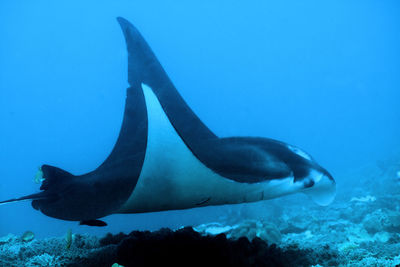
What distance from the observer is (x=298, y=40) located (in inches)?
5153

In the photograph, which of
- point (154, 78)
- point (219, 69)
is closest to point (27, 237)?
point (154, 78)


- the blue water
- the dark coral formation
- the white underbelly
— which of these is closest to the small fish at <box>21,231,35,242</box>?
the dark coral formation

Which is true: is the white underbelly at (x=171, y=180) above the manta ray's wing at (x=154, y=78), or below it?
below

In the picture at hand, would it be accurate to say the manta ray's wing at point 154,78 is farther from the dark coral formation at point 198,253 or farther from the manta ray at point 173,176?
the dark coral formation at point 198,253

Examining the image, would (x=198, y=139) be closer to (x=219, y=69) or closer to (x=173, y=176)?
(x=173, y=176)

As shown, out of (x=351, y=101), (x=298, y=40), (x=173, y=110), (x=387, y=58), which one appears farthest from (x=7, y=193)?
(x=387, y=58)

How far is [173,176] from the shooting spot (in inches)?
94.0

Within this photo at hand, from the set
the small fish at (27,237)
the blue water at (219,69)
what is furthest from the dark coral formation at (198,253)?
the blue water at (219,69)

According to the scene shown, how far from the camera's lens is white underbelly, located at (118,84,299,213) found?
2250 mm

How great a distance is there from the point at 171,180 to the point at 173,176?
0.15 ft

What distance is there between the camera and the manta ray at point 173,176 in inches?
90.7

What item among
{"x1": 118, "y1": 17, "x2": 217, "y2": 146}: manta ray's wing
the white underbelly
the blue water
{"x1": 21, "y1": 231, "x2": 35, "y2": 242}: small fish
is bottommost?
{"x1": 21, "y1": 231, "x2": 35, "y2": 242}: small fish

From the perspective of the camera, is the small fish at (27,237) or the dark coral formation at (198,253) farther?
the small fish at (27,237)

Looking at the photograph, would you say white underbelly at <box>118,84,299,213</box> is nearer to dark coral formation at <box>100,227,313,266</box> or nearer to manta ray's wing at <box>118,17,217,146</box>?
dark coral formation at <box>100,227,313,266</box>
